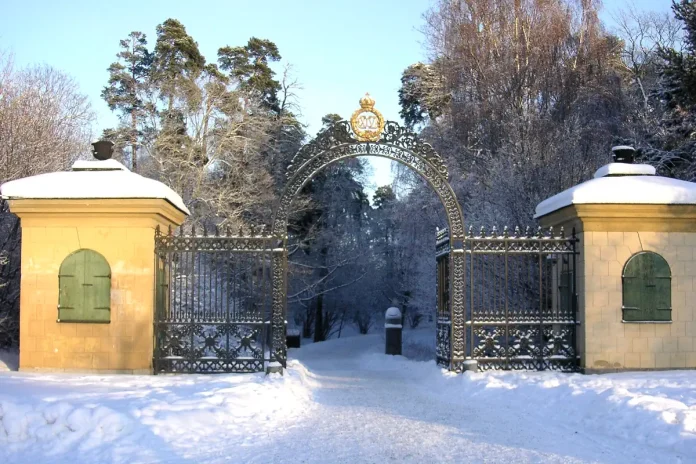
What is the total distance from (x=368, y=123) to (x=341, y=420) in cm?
562

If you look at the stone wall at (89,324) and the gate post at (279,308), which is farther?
the gate post at (279,308)

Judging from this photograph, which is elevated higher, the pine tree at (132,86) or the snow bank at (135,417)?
the pine tree at (132,86)

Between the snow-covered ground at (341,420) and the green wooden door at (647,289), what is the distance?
3.70ft

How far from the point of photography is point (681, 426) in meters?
7.26

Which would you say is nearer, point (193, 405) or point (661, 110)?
point (193, 405)

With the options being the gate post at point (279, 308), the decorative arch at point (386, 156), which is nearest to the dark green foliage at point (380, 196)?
the decorative arch at point (386, 156)

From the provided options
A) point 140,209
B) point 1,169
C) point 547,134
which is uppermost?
point 547,134

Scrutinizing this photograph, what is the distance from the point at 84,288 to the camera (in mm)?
11969

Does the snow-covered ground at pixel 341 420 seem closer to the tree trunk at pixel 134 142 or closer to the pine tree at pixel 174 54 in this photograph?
the tree trunk at pixel 134 142

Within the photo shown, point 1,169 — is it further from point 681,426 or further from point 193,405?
point 681,426

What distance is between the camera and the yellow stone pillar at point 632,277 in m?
12.3

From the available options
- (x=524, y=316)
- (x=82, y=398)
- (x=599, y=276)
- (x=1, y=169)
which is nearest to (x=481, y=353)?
(x=524, y=316)

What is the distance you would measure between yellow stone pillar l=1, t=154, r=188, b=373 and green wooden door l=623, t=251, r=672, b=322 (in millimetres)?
7588

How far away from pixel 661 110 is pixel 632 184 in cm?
1087
